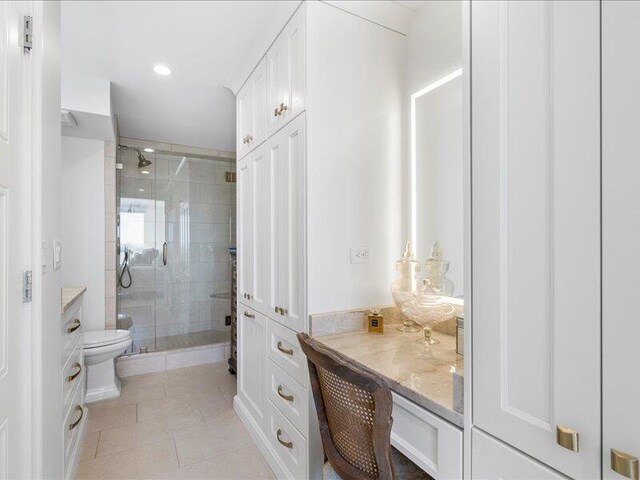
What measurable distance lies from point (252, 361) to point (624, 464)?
201 cm

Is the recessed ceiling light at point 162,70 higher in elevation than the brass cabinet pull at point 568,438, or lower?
higher

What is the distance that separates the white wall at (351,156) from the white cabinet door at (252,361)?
68 cm

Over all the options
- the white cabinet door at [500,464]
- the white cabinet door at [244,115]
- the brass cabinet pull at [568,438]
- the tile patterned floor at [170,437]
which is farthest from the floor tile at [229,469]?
the white cabinet door at [244,115]

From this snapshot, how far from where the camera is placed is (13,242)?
95 cm

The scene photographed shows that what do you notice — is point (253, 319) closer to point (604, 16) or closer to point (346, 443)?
point (346, 443)

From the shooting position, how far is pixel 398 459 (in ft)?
3.90

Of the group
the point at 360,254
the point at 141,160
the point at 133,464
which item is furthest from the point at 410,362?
the point at 141,160

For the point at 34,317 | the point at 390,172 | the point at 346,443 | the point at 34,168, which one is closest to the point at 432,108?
the point at 390,172

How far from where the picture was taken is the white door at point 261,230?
2.01m

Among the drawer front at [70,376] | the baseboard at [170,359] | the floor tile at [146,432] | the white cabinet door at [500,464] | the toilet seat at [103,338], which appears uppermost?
the white cabinet door at [500,464]

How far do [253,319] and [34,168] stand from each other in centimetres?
148

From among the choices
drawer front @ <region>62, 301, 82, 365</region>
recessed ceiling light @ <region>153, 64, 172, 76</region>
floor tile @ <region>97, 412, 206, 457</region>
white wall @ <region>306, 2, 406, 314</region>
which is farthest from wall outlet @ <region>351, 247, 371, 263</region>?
recessed ceiling light @ <region>153, 64, 172, 76</region>

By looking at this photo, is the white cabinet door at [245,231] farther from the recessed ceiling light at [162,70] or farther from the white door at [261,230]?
the recessed ceiling light at [162,70]

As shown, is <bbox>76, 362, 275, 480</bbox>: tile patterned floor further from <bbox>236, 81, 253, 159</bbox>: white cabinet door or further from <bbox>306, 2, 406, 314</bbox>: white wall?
<bbox>236, 81, 253, 159</bbox>: white cabinet door
